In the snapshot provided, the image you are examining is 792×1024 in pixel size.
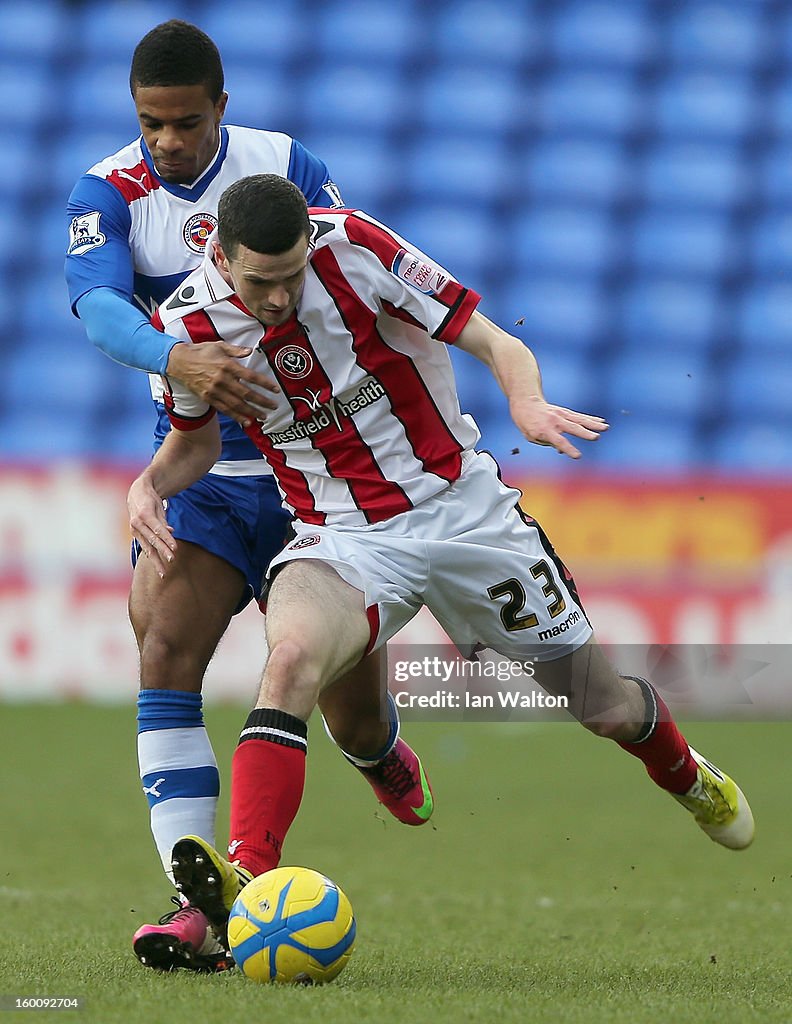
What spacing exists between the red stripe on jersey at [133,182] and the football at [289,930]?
1914mm

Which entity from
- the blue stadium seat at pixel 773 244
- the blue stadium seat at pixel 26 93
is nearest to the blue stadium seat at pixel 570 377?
the blue stadium seat at pixel 773 244

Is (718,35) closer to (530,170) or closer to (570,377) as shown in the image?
(530,170)

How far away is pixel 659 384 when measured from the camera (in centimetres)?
1298

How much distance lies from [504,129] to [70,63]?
13.6 ft

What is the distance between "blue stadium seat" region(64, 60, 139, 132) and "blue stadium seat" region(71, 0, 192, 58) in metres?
0.14

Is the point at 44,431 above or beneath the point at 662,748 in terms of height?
beneath

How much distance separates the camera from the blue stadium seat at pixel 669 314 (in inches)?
524

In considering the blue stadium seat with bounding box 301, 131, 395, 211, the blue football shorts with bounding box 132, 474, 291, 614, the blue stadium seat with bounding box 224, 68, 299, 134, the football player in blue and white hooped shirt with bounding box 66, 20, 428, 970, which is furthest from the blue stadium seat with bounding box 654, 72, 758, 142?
the blue football shorts with bounding box 132, 474, 291, 614

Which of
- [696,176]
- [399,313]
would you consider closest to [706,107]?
[696,176]

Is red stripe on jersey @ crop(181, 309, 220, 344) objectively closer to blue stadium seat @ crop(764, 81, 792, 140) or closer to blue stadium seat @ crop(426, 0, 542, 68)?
blue stadium seat @ crop(764, 81, 792, 140)

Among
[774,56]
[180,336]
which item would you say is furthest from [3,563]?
[774,56]

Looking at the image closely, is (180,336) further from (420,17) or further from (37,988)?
(420,17)

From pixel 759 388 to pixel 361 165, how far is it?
4157mm

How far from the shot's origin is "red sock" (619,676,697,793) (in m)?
4.39
